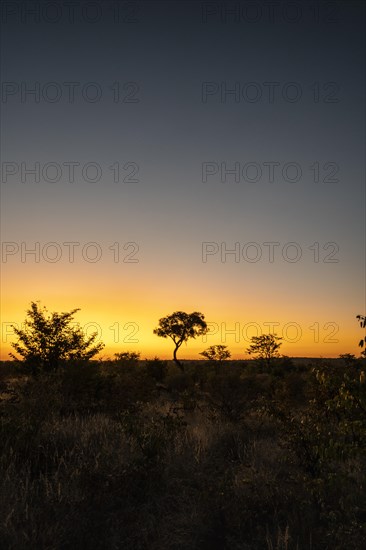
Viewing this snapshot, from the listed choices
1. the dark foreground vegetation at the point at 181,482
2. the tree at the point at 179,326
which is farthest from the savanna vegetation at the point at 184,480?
the tree at the point at 179,326

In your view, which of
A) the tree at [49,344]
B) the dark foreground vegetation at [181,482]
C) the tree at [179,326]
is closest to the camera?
the dark foreground vegetation at [181,482]

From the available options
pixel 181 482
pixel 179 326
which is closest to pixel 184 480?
pixel 181 482

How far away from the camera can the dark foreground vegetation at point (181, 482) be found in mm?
5414

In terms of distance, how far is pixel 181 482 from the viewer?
7281 millimetres

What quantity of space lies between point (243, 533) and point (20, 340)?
1589cm

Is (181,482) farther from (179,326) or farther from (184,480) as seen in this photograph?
(179,326)

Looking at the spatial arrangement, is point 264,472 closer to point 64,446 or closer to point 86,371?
point 64,446

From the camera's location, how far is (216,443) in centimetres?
942

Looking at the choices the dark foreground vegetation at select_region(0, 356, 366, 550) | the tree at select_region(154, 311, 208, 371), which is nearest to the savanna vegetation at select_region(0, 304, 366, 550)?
the dark foreground vegetation at select_region(0, 356, 366, 550)

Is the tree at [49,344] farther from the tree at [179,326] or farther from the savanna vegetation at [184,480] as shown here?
the tree at [179,326]

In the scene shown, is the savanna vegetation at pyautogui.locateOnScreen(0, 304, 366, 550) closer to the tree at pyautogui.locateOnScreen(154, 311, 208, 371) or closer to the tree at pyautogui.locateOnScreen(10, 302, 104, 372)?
the tree at pyautogui.locateOnScreen(10, 302, 104, 372)

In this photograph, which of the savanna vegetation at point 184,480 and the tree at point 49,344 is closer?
the savanna vegetation at point 184,480

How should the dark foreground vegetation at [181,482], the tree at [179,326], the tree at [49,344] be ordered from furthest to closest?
the tree at [179,326], the tree at [49,344], the dark foreground vegetation at [181,482]

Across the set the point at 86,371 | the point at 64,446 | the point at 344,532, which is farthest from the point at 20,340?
the point at 344,532
